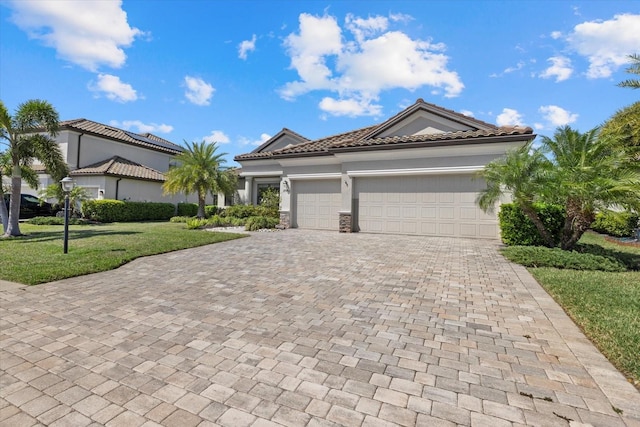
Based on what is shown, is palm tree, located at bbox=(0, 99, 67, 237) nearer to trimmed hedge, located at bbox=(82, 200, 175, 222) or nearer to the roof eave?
trimmed hedge, located at bbox=(82, 200, 175, 222)

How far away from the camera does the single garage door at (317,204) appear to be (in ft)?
52.8

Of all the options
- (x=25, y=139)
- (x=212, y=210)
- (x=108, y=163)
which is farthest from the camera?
(x=212, y=210)

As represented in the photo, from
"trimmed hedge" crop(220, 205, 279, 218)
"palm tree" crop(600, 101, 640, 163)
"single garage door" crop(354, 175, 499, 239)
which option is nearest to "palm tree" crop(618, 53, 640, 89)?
"palm tree" crop(600, 101, 640, 163)

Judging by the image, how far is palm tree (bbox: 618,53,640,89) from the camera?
10.3 meters

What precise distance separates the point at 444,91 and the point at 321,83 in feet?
23.4

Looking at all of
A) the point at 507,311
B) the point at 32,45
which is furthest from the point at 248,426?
the point at 32,45

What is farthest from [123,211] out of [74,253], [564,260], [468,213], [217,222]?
[564,260]

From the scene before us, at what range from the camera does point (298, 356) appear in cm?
317

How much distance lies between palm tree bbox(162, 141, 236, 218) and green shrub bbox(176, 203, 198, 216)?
5.06m

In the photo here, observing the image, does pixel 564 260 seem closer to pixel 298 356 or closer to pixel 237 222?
pixel 298 356

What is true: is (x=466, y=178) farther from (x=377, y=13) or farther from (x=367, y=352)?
(x=367, y=352)

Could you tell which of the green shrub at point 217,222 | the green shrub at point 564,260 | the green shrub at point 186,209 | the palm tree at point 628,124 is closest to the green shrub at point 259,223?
the green shrub at point 217,222

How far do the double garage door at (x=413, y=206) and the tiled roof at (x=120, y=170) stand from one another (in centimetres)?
1522

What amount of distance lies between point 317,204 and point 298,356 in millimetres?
13541
